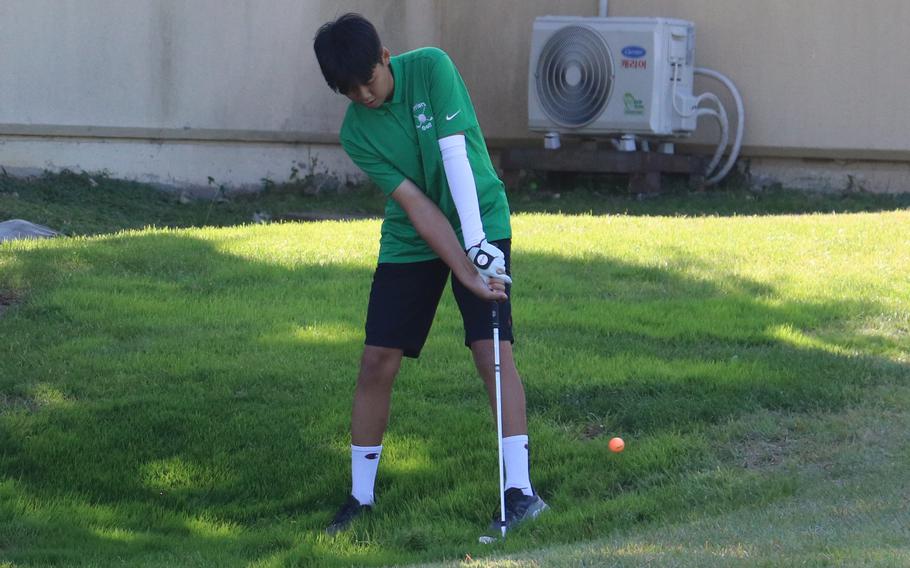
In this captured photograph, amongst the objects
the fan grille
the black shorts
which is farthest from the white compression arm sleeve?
the fan grille

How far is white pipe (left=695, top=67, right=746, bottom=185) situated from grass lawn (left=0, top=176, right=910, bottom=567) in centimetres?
398

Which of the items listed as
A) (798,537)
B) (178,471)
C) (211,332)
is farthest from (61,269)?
(798,537)

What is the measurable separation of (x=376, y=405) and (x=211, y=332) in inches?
82.8

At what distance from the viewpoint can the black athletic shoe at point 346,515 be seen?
15.1 feet

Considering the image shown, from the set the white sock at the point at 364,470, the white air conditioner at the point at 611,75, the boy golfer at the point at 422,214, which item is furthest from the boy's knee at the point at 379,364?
the white air conditioner at the point at 611,75

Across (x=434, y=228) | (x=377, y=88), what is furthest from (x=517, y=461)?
(x=377, y=88)

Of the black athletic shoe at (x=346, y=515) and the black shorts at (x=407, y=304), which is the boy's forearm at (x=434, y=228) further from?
the black athletic shoe at (x=346, y=515)

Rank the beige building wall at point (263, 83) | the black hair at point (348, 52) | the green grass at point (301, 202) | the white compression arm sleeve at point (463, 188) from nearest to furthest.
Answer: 1. the black hair at point (348, 52)
2. the white compression arm sleeve at point (463, 188)
3. the green grass at point (301, 202)
4. the beige building wall at point (263, 83)

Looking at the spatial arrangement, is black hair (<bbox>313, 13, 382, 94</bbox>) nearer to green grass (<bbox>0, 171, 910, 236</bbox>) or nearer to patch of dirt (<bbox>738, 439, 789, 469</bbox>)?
patch of dirt (<bbox>738, 439, 789, 469</bbox>)

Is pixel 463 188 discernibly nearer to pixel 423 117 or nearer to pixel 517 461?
pixel 423 117

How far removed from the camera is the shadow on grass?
4621 mm

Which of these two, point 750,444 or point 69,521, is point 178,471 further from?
point 750,444

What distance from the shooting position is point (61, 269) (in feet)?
24.3

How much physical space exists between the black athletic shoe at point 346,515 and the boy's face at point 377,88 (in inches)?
58.8
